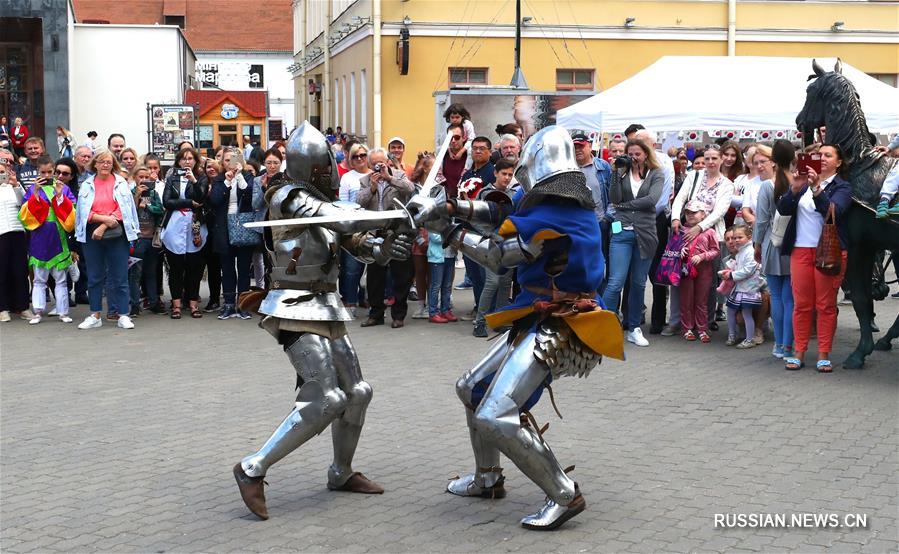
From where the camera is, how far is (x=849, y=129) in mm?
9047

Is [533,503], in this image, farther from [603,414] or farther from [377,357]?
[377,357]

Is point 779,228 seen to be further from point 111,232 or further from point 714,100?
point 714,100

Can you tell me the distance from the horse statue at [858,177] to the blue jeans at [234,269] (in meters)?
5.96

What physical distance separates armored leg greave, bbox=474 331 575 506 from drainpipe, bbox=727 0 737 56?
75.5ft

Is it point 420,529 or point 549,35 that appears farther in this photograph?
point 549,35

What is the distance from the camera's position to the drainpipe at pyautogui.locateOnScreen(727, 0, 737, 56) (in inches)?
1051

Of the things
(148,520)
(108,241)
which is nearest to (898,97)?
(108,241)

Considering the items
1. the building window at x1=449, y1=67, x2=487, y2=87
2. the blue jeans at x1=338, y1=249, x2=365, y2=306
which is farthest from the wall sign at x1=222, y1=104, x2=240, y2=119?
the blue jeans at x1=338, y1=249, x2=365, y2=306

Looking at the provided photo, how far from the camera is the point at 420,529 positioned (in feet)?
17.6

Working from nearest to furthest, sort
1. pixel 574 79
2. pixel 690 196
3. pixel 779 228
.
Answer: pixel 779 228
pixel 690 196
pixel 574 79

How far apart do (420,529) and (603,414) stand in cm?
263

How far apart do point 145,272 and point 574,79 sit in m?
17.0

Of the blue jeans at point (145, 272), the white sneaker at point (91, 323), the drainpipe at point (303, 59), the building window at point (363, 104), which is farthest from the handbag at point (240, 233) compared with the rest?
the drainpipe at point (303, 59)

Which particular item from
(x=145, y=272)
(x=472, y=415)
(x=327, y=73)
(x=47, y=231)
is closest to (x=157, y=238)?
(x=145, y=272)
